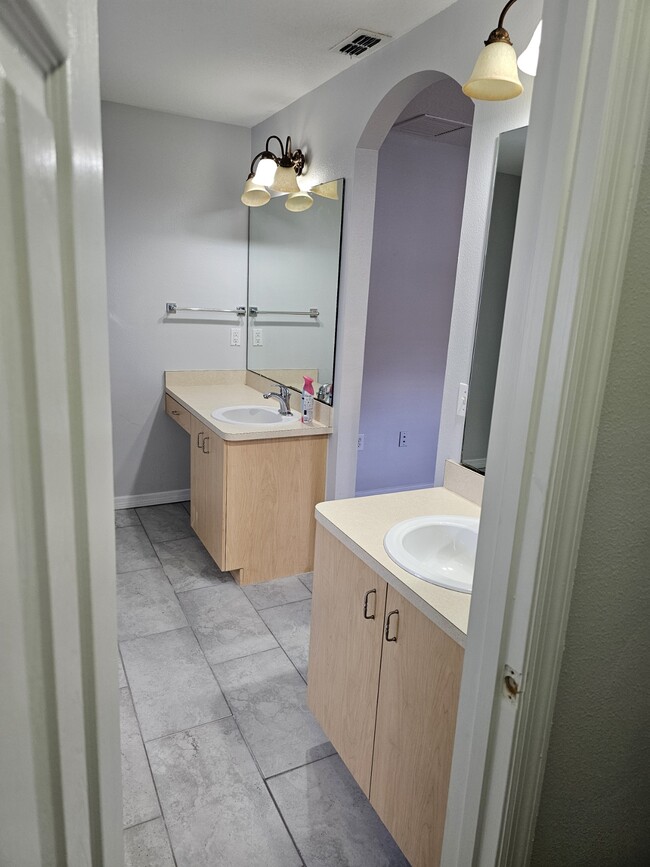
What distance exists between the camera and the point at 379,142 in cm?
257

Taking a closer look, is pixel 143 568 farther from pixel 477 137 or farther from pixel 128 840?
pixel 477 137

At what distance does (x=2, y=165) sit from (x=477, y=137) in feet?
5.85

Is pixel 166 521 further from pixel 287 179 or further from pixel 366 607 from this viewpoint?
pixel 366 607

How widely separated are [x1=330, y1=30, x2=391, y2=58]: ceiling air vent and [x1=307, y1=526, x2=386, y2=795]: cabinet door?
182 centimetres

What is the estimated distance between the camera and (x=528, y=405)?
827 millimetres

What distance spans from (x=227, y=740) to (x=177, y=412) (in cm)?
203

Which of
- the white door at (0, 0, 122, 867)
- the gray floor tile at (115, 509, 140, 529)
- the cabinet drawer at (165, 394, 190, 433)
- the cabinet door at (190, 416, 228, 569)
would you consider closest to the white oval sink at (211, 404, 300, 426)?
the cabinet door at (190, 416, 228, 569)

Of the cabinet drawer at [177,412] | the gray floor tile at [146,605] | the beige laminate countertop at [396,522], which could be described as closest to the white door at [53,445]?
the beige laminate countertop at [396,522]

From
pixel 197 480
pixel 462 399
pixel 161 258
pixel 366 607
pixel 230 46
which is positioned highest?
pixel 230 46

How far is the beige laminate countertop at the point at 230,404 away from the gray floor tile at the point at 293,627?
0.80 metres

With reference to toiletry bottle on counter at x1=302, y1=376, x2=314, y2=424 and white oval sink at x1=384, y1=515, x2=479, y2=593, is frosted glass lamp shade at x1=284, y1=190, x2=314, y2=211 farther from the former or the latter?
white oval sink at x1=384, y1=515, x2=479, y2=593

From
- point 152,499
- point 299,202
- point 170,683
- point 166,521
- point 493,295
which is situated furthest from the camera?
point 152,499

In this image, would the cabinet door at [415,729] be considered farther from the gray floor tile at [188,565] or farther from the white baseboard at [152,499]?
the white baseboard at [152,499]

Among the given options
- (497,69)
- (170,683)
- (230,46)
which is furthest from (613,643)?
(230,46)
